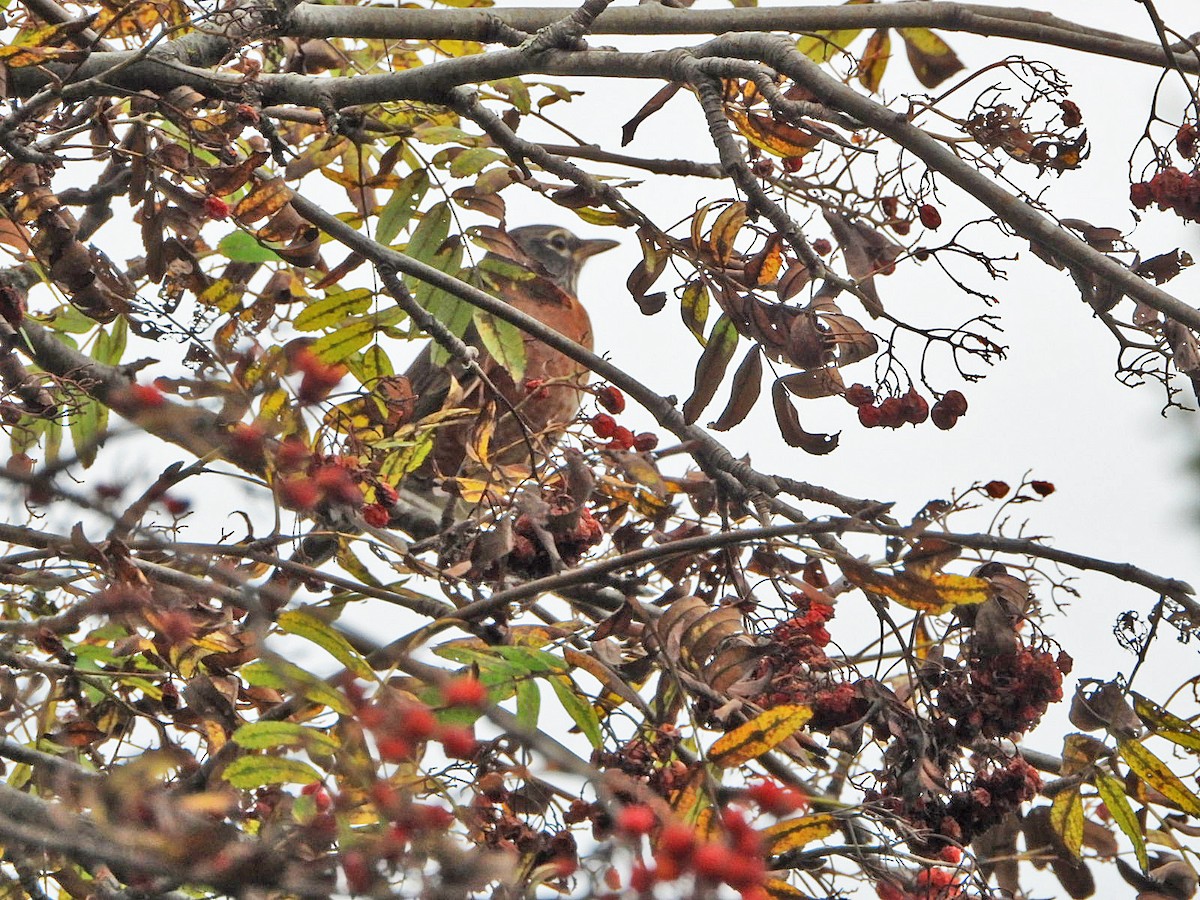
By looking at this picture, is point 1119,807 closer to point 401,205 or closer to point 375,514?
point 375,514

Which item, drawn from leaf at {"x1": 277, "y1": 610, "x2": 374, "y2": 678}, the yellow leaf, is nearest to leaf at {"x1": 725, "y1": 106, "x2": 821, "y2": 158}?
the yellow leaf

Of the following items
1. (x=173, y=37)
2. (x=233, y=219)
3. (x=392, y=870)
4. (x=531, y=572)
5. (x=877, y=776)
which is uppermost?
(x=173, y=37)

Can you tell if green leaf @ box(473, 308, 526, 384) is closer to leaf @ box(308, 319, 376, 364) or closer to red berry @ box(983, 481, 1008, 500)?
leaf @ box(308, 319, 376, 364)

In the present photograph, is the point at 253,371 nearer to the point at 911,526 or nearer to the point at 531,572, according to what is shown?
the point at 531,572

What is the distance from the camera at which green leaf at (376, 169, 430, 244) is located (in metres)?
2.51

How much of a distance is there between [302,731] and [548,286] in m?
1.19

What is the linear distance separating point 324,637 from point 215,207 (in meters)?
0.89

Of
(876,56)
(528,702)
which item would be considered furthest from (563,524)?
(876,56)

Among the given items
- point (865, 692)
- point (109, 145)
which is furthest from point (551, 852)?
point (109, 145)

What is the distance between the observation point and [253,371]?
1.71 metres

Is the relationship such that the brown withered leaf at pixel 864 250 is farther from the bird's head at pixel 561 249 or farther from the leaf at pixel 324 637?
the bird's head at pixel 561 249

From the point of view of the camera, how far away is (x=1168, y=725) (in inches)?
65.7

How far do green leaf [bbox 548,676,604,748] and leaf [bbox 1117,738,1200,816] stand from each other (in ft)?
2.11

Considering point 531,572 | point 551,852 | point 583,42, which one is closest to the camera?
point 551,852
